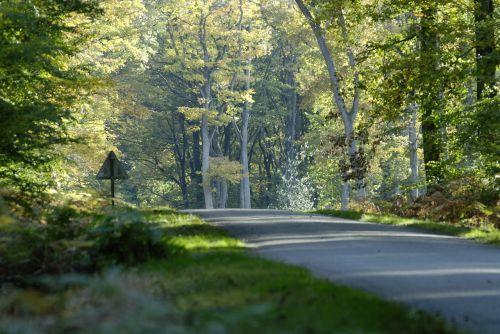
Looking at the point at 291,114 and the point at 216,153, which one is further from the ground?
the point at 291,114

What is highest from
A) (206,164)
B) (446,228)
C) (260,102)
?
→ (260,102)

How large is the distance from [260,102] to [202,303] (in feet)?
211

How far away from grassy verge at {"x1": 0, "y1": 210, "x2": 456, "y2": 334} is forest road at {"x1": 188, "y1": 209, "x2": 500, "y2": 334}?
0.69 metres

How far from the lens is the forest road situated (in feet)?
32.7

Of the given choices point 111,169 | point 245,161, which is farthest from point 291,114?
point 111,169

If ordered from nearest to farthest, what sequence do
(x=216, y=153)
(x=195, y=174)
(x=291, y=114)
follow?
(x=216, y=153)
(x=291, y=114)
(x=195, y=174)

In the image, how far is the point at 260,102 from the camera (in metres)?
72.5

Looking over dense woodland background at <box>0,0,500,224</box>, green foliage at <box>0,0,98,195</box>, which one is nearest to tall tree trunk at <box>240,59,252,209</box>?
dense woodland background at <box>0,0,500,224</box>

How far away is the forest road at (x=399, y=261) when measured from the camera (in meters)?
9.97

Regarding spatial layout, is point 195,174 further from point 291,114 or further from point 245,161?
point 291,114

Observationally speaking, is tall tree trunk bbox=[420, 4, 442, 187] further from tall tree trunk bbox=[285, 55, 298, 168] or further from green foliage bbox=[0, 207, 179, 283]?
tall tree trunk bbox=[285, 55, 298, 168]

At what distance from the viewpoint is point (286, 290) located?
9.62 meters

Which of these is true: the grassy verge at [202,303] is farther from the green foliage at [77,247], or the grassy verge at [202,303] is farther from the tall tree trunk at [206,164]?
the tall tree trunk at [206,164]

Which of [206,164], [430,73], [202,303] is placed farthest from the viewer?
[206,164]
